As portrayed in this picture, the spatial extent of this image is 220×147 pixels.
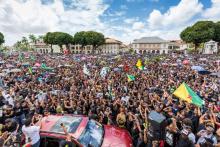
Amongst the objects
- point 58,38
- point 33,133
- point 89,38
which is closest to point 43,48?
point 58,38

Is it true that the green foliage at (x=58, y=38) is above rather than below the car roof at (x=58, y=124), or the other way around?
above

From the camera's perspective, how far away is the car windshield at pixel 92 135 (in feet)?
16.3

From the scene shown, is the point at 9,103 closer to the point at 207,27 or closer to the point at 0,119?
the point at 0,119

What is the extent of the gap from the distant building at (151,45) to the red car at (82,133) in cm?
9279

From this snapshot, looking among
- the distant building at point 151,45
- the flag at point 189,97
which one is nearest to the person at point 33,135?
the flag at point 189,97

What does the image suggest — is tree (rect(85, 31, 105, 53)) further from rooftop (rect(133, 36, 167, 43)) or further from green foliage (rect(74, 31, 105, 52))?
rooftop (rect(133, 36, 167, 43))

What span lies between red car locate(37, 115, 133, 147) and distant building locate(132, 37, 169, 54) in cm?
9279

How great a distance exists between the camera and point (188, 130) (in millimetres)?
5016

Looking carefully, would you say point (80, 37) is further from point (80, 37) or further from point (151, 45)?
point (151, 45)

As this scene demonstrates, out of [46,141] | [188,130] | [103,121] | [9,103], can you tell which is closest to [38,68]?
[9,103]

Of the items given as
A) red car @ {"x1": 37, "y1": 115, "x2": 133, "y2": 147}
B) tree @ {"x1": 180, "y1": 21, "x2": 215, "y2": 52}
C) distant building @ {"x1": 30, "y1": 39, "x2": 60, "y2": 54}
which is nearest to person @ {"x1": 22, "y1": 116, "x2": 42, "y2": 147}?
red car @ {"x1": 37, "y1": 115, "x2": 133, "y2": 147}

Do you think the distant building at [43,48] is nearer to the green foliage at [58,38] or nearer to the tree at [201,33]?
the green foliage at [58,38]

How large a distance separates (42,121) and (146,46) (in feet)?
317

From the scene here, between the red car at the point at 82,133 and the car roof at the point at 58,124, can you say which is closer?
the red car at the point at 82,133
